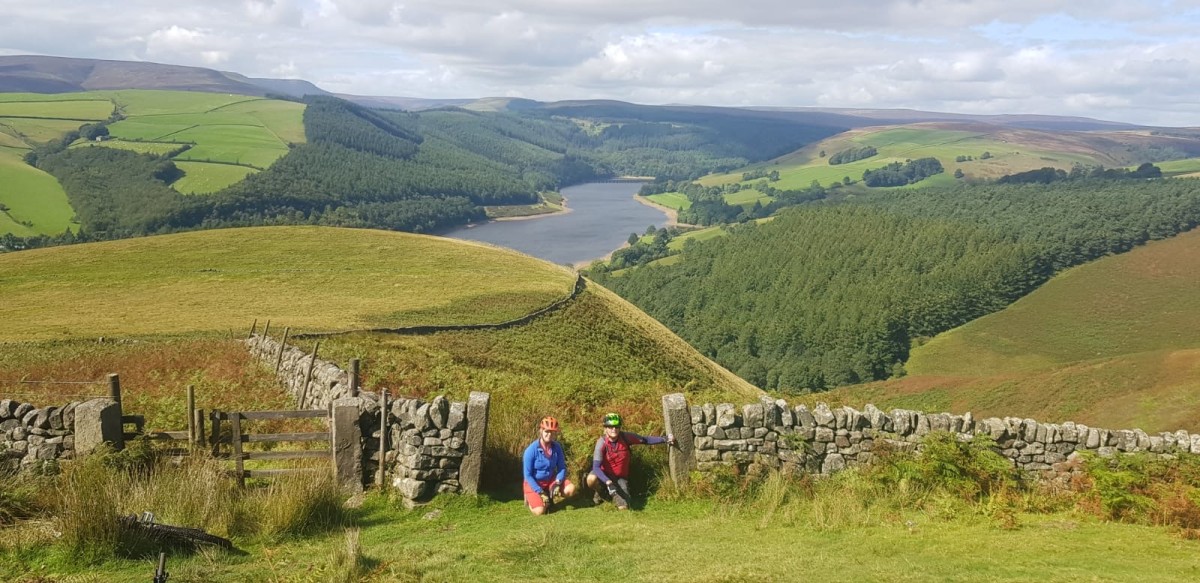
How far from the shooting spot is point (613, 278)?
14688 cm

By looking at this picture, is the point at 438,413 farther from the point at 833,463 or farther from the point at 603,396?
the point at 603,396

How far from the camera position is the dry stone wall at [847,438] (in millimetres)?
12367

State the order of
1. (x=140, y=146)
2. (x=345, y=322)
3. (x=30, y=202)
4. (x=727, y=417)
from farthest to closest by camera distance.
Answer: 1. (x=140, y=146)
2. (x=30, y=202)
3. (x=345, y=322)
4. (x=727, y=417)

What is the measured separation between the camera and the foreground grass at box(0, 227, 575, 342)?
41.9 meters

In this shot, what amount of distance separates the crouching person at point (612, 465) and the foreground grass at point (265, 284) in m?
31.2

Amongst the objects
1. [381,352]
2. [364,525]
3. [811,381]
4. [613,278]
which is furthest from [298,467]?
[613,278]

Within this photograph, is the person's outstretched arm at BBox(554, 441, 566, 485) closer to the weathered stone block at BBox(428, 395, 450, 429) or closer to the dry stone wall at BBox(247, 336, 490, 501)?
the dry stone wall at BBox(247, 336, 490, 501)

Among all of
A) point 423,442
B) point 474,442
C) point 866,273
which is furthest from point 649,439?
point 866,273

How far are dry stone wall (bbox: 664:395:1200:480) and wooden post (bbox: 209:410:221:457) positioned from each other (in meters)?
7.22

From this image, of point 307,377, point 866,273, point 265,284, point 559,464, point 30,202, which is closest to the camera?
point 559,464

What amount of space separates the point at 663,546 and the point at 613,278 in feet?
450

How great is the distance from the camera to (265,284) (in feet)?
180

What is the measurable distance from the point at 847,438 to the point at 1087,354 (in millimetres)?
96041

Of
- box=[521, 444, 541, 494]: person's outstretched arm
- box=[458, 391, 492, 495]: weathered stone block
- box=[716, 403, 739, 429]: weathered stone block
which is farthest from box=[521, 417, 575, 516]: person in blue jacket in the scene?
box=[716, 403, 739, 429]: weathered stone block
